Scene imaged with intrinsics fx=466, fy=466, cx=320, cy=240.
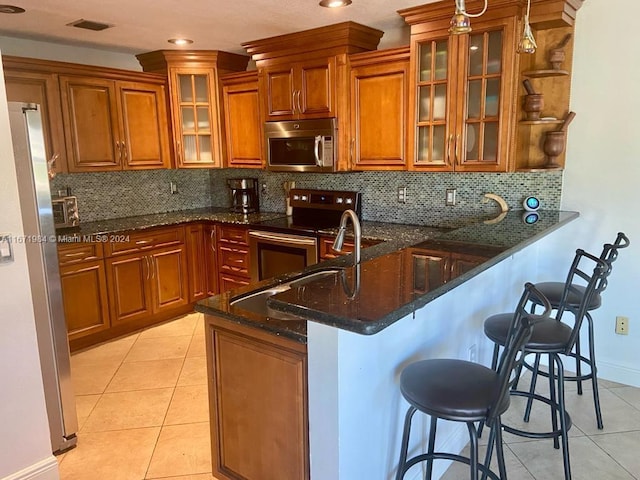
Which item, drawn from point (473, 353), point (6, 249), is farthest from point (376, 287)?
point (6, 249)

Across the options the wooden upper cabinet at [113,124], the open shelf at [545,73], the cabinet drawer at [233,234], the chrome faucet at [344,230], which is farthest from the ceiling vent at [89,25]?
the open shelf at [545,73]

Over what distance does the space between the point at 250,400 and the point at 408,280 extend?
0.76m

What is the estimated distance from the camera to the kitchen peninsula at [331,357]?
4.74 feet

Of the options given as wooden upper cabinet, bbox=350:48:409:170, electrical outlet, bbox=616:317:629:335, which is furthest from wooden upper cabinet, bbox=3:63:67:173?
electrical outlet, bbox=616:317:629:335

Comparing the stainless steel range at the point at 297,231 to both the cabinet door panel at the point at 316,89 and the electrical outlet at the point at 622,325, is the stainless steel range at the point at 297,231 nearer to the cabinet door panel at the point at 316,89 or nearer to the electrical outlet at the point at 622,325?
the cabinet door panel at the point at 316,89

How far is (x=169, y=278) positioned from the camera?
424cm

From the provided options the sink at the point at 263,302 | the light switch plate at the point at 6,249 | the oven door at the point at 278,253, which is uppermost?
the light switch plate at the point at 6,249

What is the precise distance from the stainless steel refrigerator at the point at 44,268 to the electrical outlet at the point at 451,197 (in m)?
Answer: 2.63

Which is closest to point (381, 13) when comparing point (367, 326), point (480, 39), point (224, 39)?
point (480, 39)

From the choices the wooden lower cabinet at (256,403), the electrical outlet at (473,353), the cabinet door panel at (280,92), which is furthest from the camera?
the cabinet door panel at (280,92)

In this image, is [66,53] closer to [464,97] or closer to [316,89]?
[316,89]

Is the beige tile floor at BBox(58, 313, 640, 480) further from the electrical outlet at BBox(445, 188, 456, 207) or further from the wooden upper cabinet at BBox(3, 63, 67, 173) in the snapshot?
the wooden upper cabinet at BBox(3, 63, 67, 173)

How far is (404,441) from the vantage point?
168cm

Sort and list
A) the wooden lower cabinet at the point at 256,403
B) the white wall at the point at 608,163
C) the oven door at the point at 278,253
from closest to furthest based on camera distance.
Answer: the wooden lower cabinet at the point at 256,403
the white wall at the point at 608,163
the oven door at the point at 278,253
